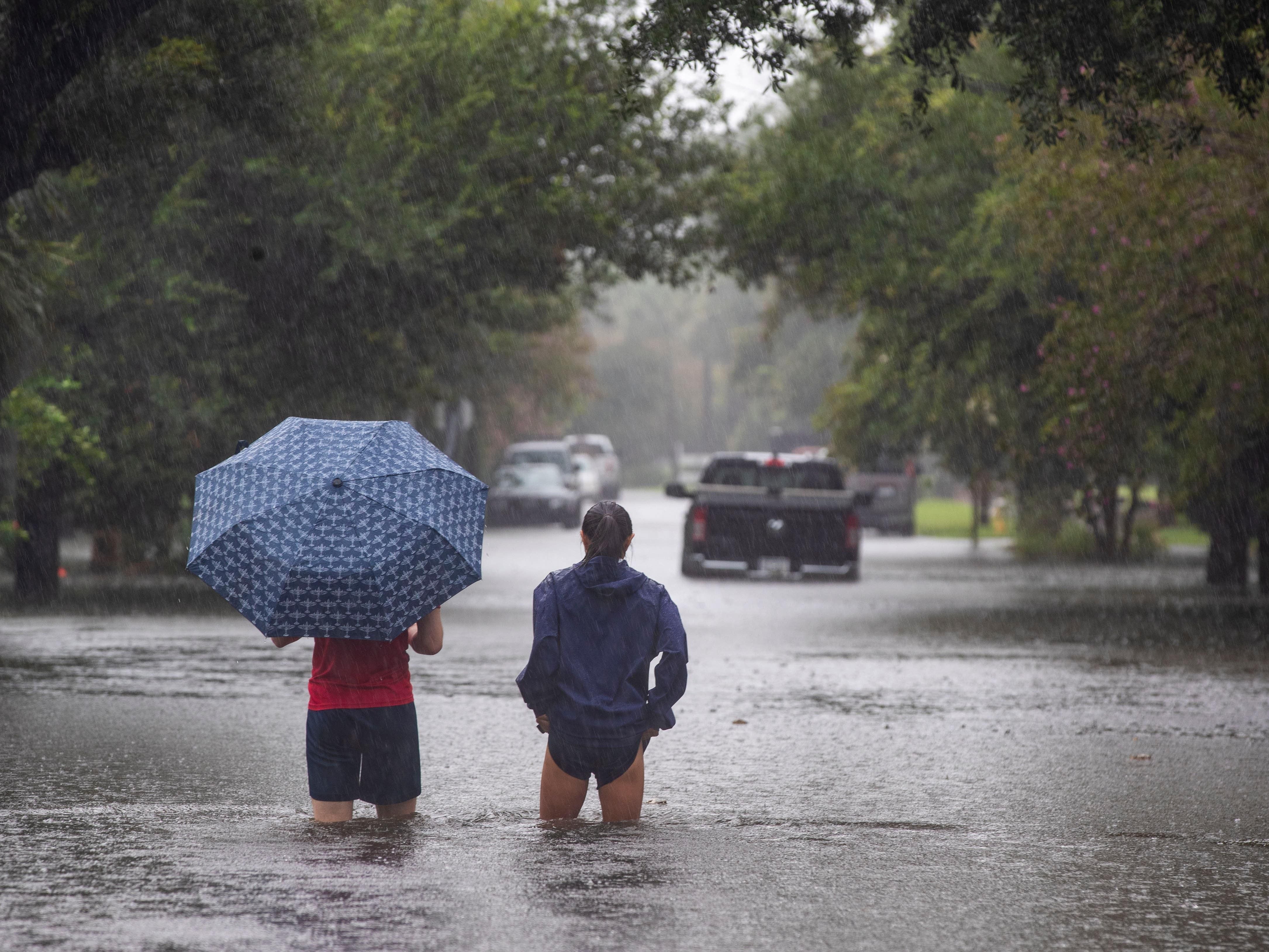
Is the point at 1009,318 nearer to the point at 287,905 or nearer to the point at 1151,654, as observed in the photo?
the point at 1151,654

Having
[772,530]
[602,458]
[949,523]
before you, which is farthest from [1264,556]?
[602,458]

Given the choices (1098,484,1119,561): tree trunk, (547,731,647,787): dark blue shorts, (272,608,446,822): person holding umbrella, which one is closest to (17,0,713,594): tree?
(1098,484,1119,561): tree trunk

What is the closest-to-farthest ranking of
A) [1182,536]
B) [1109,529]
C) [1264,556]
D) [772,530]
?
[1264,556], [772,530], [1109,529], [1182,536]

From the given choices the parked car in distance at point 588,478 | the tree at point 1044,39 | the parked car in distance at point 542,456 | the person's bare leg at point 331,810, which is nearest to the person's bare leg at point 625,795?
the person's bare leg at point 331,810

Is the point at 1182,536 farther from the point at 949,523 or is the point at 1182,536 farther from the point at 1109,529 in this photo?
the point at 1109,529

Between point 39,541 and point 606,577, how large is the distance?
51.1 ft

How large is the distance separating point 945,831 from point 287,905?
2883 millimetres

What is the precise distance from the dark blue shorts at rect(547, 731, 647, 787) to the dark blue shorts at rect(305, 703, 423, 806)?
521 mm

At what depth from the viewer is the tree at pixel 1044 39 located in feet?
39.5

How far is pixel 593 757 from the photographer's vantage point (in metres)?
6.67

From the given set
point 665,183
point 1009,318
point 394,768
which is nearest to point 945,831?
point 394,768

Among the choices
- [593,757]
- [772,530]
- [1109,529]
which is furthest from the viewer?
[1109,529]

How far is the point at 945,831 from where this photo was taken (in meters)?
7.30

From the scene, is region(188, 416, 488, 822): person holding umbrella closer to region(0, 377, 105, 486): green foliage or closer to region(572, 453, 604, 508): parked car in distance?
region(0, 377, 105, 486): green foliage
